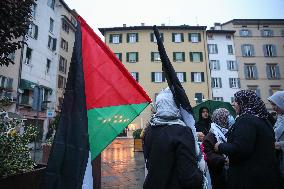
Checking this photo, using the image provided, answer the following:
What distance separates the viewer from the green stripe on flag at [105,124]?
2.72 m

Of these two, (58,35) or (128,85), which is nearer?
(128,85)

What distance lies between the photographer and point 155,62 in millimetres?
38219

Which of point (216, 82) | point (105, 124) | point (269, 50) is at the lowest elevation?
point (105, 124)

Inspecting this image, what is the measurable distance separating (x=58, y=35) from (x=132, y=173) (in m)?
26.8

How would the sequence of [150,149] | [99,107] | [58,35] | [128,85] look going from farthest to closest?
[58,35], [128,85], [99,107], [150,149]

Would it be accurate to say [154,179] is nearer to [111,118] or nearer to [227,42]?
[111,118]

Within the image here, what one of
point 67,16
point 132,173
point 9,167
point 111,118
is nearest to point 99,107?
point 111,118

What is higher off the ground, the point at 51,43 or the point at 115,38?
the point at 115,38

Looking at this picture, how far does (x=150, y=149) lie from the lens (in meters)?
2.44

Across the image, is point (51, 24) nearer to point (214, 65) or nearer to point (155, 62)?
point (155, 62)

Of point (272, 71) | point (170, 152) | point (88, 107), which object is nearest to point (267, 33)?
point (272, 71)

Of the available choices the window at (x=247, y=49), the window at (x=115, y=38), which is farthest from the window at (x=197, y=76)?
the window at (x=115, y=38)

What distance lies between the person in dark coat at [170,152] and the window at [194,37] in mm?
38230

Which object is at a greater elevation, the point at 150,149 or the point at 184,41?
the point at 184,41
